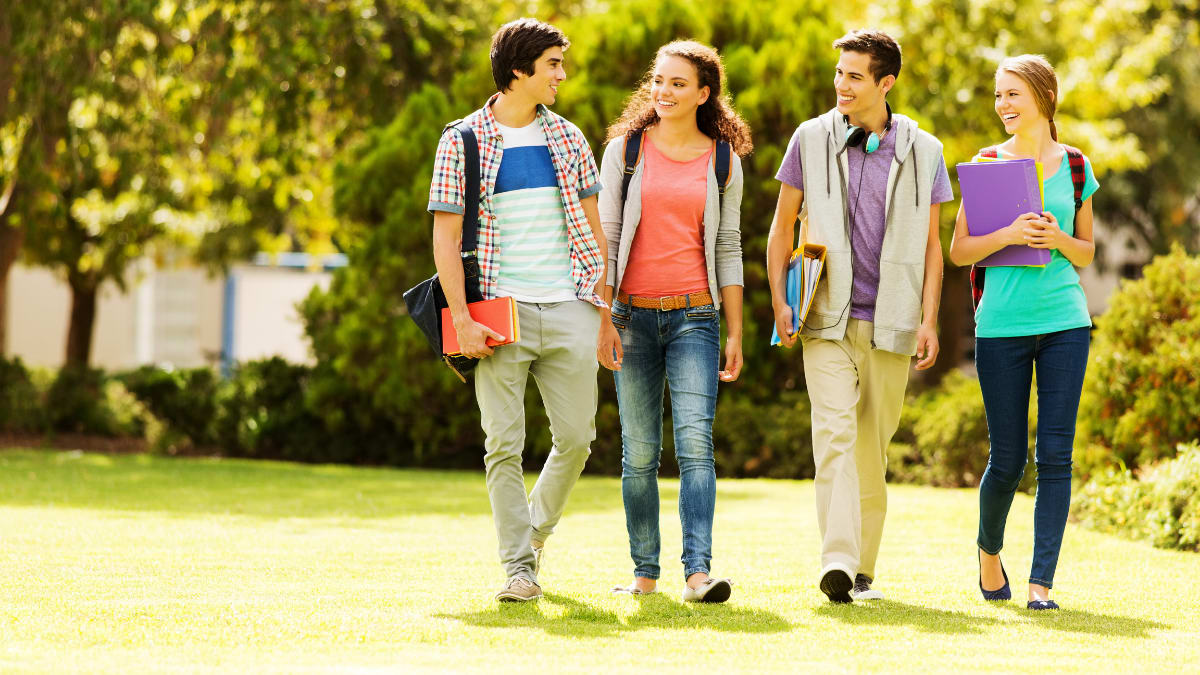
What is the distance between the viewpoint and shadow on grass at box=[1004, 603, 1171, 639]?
5.12 m

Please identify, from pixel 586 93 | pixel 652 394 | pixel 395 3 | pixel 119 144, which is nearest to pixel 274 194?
pixel 119 144

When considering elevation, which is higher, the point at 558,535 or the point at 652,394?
the point at 652,394

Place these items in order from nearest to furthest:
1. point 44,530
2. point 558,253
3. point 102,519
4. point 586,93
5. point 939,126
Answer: point 558,253 → point 44,530 → point 102,519 → point 586,93 → point 939,126

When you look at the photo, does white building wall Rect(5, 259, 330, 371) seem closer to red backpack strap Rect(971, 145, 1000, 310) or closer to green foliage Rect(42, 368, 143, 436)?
green foliage Rect(42, 368, 143, 436)

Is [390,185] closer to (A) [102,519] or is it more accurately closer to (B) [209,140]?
(B) [209,140]

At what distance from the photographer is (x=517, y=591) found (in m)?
5.54

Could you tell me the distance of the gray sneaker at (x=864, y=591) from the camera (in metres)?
5.79

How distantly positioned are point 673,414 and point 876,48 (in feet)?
5.28

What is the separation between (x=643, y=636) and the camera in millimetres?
4891

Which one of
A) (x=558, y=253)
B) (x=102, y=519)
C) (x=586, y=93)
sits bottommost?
(x=102, y=519)

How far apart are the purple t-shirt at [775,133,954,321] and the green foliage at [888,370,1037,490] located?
21.8 ft

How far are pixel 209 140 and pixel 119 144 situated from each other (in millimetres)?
1594

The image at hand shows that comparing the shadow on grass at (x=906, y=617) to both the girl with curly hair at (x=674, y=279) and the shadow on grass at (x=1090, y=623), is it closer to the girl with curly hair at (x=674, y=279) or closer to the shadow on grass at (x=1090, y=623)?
the shadow on grass at (x=1090, y=623)

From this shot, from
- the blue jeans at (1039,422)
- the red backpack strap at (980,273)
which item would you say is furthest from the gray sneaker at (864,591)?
the red backpack strap at (980,273)
